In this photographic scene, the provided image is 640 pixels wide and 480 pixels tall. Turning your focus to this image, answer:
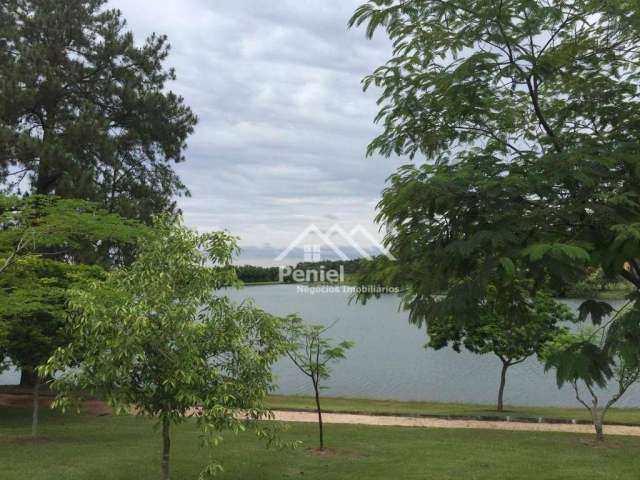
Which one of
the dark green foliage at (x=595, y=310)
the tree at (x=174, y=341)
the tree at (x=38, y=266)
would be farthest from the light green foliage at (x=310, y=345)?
the dark green foliage at (x=595, y=310)

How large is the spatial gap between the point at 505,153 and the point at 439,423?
11408 millimetres

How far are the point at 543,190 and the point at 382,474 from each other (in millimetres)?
6481

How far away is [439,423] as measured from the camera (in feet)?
52.1

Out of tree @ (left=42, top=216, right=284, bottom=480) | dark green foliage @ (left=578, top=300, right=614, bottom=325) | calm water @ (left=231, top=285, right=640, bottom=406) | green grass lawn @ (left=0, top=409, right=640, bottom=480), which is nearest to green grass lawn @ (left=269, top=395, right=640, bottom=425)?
calm water @ (left=231, top=285, right=640, bottom=406)

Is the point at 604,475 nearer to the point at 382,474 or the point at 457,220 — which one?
the point at 382,474

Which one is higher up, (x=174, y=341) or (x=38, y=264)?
(x=38, y=264)

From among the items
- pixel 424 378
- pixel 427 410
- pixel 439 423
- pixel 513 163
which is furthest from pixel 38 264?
pixel 424 378

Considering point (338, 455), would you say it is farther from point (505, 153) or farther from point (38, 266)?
point (38, 266)

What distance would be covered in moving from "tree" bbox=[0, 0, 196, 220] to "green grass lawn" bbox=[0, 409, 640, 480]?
8.83 metres

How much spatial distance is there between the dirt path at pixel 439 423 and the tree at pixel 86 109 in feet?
29.8

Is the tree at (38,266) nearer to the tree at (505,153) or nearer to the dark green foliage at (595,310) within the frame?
the tree at (505,153)

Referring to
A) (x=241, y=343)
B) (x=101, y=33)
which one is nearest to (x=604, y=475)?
(x=241, y=343)

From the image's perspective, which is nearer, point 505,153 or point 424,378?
point 505,153

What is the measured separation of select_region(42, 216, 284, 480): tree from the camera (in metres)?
→ 6.97
